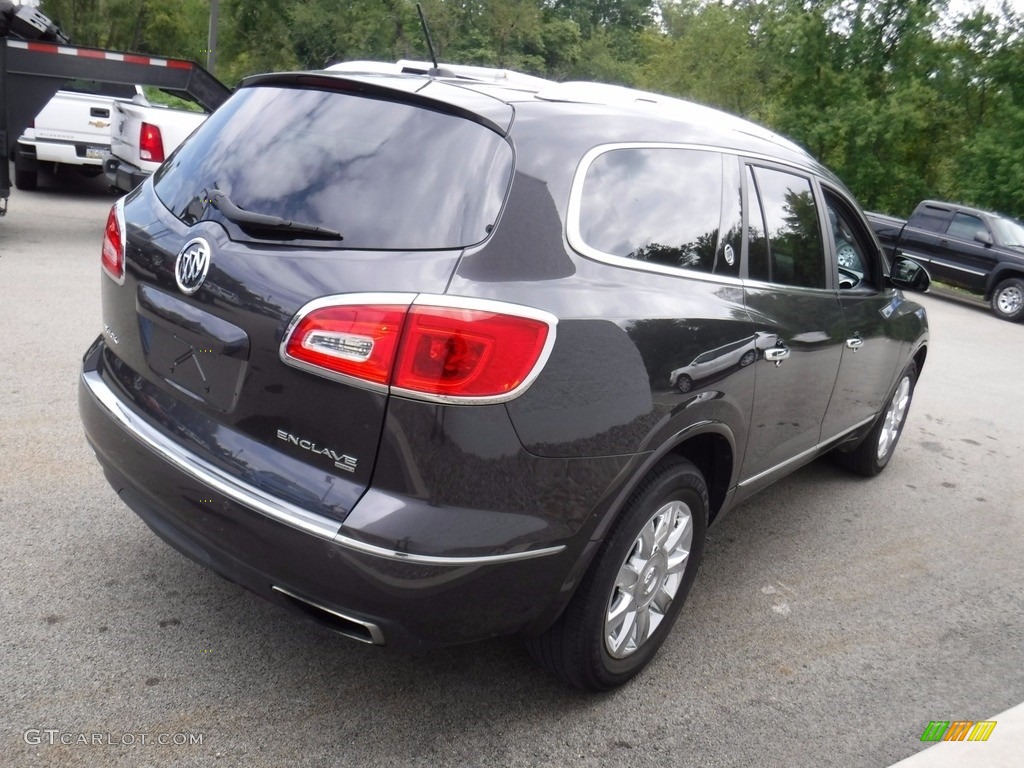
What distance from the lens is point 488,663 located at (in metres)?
3.17

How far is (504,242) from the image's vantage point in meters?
2.45

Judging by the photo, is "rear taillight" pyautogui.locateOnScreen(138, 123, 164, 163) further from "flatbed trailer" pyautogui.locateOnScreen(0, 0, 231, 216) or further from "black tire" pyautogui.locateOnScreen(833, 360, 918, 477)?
"black tire" pyautogui.locateOnScreen(833, 360, 918, 477)

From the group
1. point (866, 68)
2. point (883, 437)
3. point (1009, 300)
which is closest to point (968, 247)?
point (1009, 300)

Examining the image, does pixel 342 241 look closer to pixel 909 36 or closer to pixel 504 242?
pixel 504 242

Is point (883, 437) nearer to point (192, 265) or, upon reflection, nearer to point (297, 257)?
point (297, 257)

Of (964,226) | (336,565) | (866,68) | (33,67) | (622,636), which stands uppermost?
(866,68)

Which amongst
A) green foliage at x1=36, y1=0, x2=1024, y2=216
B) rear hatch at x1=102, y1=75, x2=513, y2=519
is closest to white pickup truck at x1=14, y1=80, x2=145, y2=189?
rear hatch at x1=102, y1=75, x2=513, y2=519

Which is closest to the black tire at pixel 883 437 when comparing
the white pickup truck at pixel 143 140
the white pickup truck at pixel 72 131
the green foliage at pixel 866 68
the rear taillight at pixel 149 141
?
the white pickup truck at pixel 143 140

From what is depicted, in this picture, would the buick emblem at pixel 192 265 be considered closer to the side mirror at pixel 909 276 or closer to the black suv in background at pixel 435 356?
the black suv in background at pixel 435 356

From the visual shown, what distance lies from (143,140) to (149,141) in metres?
0.07

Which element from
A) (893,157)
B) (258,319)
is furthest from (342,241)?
(893,157)

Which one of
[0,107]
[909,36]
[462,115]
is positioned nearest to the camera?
[462,115]

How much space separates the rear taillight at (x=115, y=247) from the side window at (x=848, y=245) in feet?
9.50

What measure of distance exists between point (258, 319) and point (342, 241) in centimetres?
30
